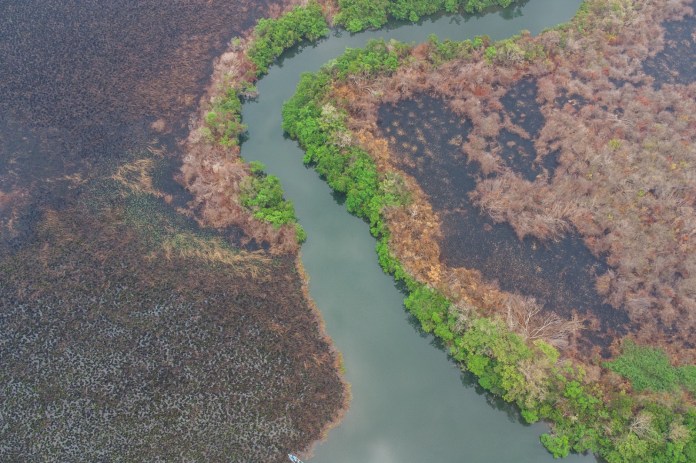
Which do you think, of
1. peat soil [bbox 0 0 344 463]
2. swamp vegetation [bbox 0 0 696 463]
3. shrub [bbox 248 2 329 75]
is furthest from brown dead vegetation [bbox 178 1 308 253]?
shrub [bbox 248 2 329 75]

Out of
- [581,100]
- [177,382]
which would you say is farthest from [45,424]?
[581,100]

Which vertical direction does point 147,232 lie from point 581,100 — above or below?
below

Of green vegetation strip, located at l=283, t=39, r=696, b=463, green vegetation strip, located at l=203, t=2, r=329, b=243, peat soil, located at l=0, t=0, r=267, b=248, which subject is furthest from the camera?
peat soil, located at l=0, t=0, r=267, b=248

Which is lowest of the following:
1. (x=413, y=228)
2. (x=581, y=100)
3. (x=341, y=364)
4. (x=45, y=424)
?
(x=45, y=424)

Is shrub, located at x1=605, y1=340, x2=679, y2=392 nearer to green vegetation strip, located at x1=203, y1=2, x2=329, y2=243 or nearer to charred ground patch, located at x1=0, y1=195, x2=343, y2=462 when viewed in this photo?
charred ground patch, located at x1=0, y1=195, x2=343, y2=462

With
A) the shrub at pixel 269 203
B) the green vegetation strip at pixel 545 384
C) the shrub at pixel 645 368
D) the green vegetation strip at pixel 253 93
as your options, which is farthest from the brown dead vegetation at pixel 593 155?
the green vegetation strip at pixel 253 93

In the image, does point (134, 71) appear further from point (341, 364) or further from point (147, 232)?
point (341, 364)

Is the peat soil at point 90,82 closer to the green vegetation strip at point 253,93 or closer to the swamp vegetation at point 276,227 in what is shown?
the swamp vegetation at point 276,227
